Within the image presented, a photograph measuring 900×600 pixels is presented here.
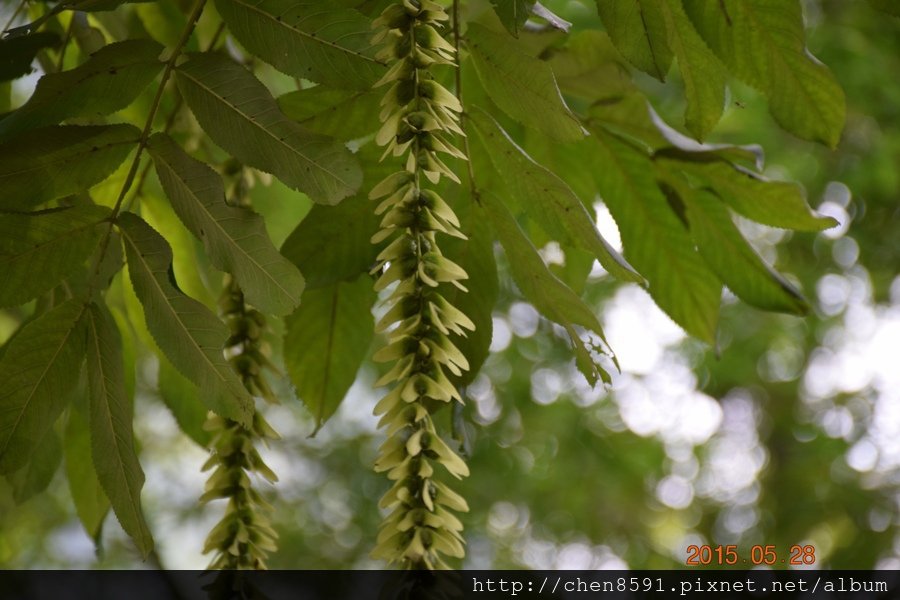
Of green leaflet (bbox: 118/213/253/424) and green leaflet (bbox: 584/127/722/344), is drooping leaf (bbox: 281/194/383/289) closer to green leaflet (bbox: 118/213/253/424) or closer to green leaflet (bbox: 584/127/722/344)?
green leaflet (bbox: 118/213/253/424)

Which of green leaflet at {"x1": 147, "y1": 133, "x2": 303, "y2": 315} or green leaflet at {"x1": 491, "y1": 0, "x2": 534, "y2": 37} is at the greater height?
green leaflet at {"x1": 491, "y1": 0, "x2": 534, "y2": 37}

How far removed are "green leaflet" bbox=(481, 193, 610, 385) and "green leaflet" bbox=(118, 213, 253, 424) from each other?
22cm

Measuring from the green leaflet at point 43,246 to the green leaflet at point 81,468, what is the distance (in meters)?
0.32

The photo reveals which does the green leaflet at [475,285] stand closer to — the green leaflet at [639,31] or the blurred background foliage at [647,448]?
the green leaflet at [639,31]

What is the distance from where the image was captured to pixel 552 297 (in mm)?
692

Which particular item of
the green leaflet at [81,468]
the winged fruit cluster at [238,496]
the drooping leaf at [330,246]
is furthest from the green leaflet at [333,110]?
the green leaflet at [81,468]

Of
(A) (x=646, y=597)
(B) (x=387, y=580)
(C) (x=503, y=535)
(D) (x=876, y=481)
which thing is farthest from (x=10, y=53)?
(D) (x=876, y=481)

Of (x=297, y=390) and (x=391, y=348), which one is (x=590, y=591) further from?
(x=391, y=348)

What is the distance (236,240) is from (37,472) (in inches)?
18.3

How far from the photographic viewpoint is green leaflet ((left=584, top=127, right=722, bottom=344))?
36.1 inches

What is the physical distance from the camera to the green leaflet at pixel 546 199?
684mm
